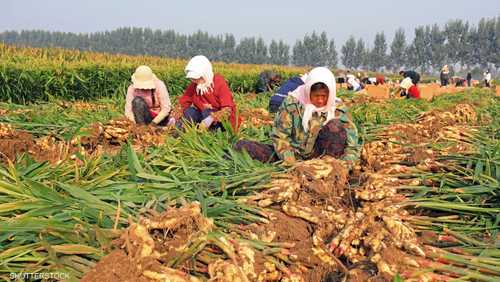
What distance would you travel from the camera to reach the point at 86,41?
339ft

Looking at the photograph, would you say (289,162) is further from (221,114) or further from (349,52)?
(349,52)

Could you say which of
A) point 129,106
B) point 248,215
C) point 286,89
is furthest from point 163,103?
point 248,215

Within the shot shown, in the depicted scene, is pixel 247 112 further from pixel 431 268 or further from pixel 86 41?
pixel 86 41

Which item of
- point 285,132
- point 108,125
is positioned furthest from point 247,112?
point 285,132

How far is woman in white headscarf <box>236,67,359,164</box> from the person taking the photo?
125 inches

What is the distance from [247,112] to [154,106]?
4.88 feet

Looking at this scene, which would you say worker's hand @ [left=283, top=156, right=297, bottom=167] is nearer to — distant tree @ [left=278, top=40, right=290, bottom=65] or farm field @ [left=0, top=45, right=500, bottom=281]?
farm field @ [left=0, top=45, right=500, bottom=281]

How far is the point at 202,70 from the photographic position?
4570 millimetres

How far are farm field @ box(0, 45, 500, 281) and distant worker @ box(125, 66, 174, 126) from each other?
Answer: 1.44 metres

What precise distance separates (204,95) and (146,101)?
2.45ft

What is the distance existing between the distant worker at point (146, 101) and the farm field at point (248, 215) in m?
1.44

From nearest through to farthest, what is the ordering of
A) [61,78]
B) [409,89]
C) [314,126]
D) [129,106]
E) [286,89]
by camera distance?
1. [314,126]
2. [129,106]
3. [286,89]
4. [409,89]
5. [61,78]

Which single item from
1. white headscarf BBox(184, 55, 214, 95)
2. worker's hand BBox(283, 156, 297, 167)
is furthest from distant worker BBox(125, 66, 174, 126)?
worker's hand BBox(283, 156, 297, 167)

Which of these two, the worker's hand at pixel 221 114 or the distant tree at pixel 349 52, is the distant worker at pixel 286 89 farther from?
the distant tree at pixel 349 52
